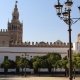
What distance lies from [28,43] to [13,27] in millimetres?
16350

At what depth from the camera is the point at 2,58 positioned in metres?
65.7

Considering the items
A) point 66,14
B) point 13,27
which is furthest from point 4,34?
point 66,14

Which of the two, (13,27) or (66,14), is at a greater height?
(13,27)

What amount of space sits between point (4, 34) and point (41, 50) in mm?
20216

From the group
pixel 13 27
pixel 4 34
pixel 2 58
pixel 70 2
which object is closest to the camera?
pixel 70 2

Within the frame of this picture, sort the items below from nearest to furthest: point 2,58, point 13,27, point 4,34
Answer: point 2,58 → point 4,34 → point 13,27

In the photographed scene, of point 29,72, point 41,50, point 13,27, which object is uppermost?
point 13,27

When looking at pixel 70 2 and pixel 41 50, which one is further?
pixel 41 50

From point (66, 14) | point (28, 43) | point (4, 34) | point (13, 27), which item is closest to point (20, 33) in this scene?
point (13, 27)

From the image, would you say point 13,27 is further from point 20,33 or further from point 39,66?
point 39,66

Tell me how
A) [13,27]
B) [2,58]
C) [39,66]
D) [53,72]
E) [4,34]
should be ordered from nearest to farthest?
[39,66] → [53,72] → [2,58] → [4,34] → [13,27]

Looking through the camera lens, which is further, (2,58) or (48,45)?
(48,45)

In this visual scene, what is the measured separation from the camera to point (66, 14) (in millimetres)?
14664

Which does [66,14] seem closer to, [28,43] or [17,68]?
[17,68]
